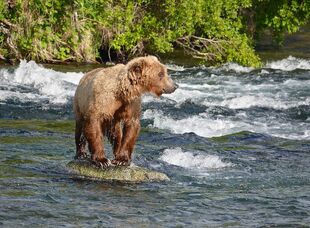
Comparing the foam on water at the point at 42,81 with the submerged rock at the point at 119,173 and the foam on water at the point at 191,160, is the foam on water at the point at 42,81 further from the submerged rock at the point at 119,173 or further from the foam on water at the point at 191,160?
the submerged rock at the point at 119,173

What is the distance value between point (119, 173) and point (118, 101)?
2.59 ft

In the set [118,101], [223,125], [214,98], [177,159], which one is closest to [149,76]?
[118,101]

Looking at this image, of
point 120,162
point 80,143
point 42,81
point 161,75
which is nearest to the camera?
point 161,75

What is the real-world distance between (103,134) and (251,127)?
Result: 5.27 metres

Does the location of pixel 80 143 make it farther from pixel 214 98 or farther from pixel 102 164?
pixel 214 98

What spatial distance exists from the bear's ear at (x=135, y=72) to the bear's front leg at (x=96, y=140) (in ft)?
1.94

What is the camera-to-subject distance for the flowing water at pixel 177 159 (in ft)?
25.3

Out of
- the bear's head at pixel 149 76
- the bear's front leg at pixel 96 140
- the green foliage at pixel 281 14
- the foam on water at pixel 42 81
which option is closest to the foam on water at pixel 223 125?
the foam on water at pixel 42 81

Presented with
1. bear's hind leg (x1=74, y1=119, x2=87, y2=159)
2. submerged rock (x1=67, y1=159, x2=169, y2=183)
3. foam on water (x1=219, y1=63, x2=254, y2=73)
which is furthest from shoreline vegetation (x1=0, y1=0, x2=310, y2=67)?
submerged rock (x1=67, y1=159, x2=169, y2=183)

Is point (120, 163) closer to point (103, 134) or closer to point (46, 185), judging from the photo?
point (103, 134)

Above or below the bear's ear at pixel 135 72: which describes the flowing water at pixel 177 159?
below

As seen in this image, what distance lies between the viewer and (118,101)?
355 inches

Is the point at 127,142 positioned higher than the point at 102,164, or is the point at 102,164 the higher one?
the point at 127,142

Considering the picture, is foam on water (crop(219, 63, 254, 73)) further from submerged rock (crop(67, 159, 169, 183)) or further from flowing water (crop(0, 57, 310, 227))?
submerged rock (crop(67, 159, 169, 183))
